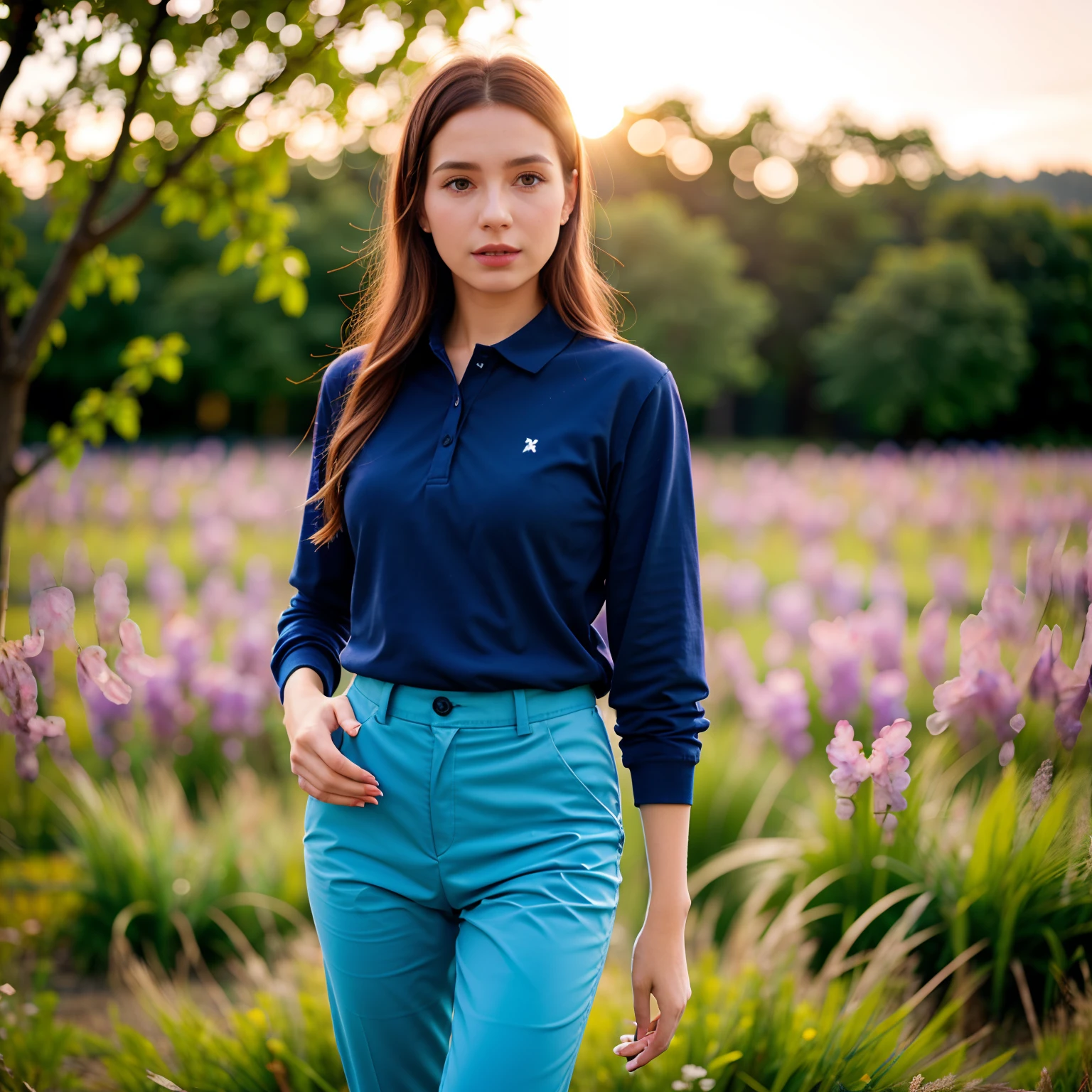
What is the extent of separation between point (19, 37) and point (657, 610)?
200 centimetres

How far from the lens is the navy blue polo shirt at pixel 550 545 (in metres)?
1.44

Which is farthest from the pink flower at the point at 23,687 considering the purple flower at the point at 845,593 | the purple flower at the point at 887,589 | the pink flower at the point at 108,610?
the purple flower at the point at 845,593

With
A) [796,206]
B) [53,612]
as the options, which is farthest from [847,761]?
[796,206]

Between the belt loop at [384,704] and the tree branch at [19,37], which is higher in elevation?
the tree branch at [19,37]

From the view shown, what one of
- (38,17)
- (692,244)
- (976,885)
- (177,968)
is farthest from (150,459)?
(692,244)

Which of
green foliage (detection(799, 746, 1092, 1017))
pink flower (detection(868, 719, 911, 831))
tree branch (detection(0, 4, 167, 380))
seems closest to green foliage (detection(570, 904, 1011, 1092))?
green foliage (detection(799, 746, 1092, 1017))

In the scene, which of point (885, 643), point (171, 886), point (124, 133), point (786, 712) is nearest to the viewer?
point (124, 133)

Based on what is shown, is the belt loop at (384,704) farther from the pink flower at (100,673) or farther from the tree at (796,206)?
the tree at (796,206)

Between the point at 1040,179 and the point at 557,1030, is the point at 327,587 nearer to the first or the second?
the point at 557,1030

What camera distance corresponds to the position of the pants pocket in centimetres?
145

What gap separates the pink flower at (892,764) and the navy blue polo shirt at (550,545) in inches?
23.0

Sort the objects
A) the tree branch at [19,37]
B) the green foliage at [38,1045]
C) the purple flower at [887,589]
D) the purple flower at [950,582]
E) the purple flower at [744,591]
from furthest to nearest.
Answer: the purple flower at [744,591], the purple flower at [950,582], the purple flower at [887,589], the green foliage at [38,1045], the tree branch at [19,37]

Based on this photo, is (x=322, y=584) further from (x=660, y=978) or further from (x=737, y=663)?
(x=737, y=663)

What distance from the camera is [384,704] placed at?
1495 mm
